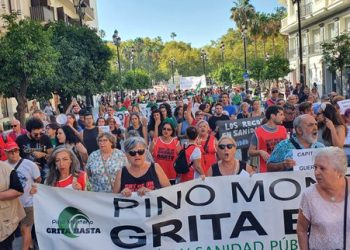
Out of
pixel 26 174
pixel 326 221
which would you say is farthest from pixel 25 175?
pixel 326 221

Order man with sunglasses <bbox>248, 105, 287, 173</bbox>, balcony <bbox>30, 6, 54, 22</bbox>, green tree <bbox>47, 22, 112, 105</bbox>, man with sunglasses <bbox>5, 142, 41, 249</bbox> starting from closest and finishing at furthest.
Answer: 1. man with sunglasses <bbox>5, 142, 41, 249</bbox>
2. man with sunglasses <bbox>248, 105, 287, 173</bbox>
3. green tree <bbox>47, 22, 112, 105</bbox>
4. balcony <bbox>30, 6, 54, 22</bbox>

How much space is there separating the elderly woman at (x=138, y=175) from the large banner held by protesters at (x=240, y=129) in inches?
169

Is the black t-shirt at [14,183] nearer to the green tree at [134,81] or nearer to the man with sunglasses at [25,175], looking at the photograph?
the man with sunglasses at [25,175]

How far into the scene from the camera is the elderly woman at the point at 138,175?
458 centimetres

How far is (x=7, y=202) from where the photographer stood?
4.50m

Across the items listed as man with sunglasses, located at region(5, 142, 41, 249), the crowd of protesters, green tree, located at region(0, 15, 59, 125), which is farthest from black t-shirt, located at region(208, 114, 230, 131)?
green tree, located at region(0, 15, 59, 125)

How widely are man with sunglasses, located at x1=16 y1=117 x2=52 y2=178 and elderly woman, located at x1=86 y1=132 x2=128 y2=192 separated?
3.47 feet

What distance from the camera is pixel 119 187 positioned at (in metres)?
4.62

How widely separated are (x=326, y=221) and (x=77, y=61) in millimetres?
19983

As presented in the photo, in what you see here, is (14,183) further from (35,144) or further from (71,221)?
(35,144)

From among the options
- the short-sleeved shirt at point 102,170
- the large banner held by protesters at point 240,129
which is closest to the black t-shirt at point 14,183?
the short-sleeved shirt at point 102,170

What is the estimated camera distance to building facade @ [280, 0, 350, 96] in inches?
1288

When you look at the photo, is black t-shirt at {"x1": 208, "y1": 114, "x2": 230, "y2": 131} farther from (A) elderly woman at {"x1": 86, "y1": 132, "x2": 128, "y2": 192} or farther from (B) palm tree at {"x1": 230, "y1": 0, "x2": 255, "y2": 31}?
(B) palm tree at {"x1": 230, "y1": 0, "x2": 255, "y2": 31}

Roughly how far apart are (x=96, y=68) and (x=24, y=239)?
19.4 meters
